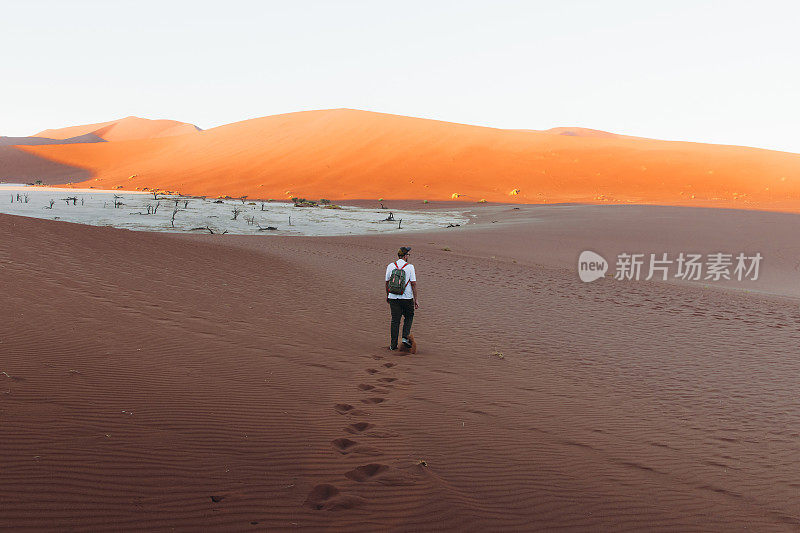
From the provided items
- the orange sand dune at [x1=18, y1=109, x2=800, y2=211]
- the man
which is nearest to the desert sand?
the man

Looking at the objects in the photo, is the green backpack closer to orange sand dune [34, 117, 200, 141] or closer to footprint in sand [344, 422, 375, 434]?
footprint in sand [344, 422, 375, 434]

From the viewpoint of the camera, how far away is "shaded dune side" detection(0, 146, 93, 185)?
84.4 meters

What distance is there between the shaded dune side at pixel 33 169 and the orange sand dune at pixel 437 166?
2318 millimetres

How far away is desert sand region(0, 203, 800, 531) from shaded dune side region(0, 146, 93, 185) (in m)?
82.5

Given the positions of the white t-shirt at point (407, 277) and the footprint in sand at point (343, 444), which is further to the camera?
the white t-shirt at point (407, 277)

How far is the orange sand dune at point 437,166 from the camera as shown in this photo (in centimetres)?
6103

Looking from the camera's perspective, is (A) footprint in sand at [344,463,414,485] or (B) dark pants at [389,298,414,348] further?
(B) dark pants at [389,298,414,348]

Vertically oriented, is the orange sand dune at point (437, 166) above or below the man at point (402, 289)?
above

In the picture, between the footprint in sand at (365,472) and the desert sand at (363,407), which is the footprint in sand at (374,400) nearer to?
the desert sand at (363,407)

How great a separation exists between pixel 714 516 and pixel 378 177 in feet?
213

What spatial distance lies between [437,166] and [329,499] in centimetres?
6906

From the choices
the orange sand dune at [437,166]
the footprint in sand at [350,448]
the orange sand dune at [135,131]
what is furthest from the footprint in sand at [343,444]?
the orange sand dune at [135,131]

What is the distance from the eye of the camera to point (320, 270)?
715 inches

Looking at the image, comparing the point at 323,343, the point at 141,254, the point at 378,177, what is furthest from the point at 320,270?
the point at 378,177
